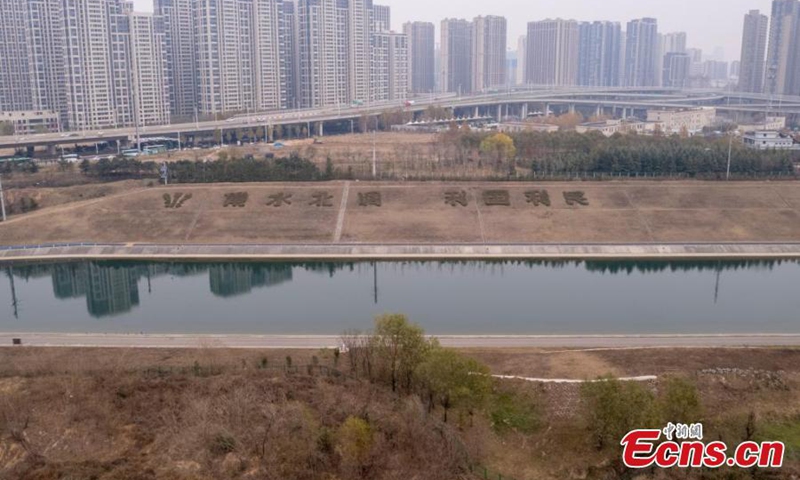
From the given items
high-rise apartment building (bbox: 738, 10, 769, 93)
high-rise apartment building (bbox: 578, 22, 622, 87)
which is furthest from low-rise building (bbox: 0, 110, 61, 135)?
high-rise apartment building (bbox: 578, 22, 622, 87)

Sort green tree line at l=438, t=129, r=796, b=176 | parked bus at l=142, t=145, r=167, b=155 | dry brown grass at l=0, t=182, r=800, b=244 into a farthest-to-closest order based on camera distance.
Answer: parked bus at l=142, t=145, r=167, b=155 → green tree line at l=438, t=129, r=796, b=176 → dry brown grass at l=0, t=182, r=800, b=244

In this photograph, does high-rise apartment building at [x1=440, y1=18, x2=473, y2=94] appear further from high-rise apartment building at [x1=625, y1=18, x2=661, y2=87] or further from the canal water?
the canal water

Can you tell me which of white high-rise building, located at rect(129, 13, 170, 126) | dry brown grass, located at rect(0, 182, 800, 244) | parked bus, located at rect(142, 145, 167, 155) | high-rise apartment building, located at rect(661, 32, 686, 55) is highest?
high-rise apartment building, located at rect(661, 32, 686, 55)

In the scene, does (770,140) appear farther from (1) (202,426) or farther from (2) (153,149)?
(1) (202,426)

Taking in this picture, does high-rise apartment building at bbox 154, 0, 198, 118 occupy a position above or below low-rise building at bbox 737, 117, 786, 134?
above

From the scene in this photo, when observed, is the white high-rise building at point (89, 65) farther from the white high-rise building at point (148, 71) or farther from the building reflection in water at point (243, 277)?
the building reflection in water at point (243, 277)

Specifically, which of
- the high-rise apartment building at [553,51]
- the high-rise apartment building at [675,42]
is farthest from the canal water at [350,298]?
the high-rise apartment building at [675,42]

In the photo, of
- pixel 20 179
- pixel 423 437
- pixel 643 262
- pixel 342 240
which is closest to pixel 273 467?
pixel 423 437
